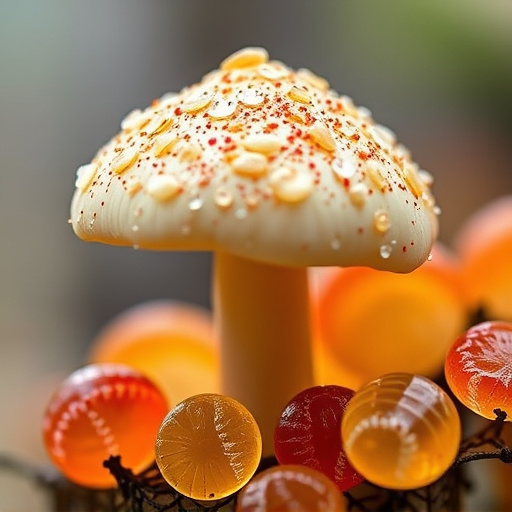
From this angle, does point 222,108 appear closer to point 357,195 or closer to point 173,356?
point 357,195

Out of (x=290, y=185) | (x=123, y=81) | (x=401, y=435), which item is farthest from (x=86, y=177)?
(x=123, y=81)

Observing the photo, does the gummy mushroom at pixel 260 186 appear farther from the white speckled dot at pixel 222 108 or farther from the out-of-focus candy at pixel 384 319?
the out-of-focus candy at pixel 384 319

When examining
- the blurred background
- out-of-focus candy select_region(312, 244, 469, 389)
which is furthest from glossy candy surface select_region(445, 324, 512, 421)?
the blurred background

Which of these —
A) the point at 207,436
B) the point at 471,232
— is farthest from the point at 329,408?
the point at 471,232

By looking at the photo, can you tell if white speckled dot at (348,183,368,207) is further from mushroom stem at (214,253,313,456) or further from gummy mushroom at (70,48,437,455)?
mushroom stem at (214,253,313,456)

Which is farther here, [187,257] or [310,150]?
[187,257]

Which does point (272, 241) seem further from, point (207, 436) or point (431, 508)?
point (431, 508)
